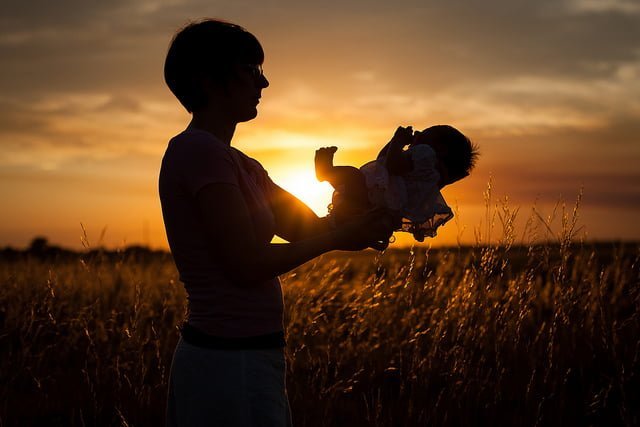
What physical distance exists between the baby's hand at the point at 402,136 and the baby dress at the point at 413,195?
102 millimetres

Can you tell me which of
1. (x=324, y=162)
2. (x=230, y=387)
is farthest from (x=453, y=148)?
(x=230, y=387)

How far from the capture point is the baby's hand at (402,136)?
8.15ft

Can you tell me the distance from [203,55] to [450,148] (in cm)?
131

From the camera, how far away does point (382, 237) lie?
6.46 feet

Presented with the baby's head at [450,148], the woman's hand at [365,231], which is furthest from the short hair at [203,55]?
the baby's head at [450,148]

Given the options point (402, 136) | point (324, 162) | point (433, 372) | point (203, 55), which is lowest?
point (433, 372)

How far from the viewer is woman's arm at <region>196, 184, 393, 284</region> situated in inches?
67.1

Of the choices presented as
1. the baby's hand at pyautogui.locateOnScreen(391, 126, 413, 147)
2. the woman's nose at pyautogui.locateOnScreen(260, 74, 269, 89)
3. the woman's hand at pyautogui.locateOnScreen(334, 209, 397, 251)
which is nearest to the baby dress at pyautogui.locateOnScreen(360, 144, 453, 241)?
the baby's hand at pyautogui.locateOnScreen(391, 126, 413, 147)

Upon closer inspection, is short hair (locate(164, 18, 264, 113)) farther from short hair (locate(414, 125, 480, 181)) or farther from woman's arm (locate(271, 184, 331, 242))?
short hair (locate(414, 125, 480, 181))

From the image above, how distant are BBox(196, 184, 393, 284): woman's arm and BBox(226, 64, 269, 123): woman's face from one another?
0.32 metres

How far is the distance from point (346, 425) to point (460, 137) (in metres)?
2.18

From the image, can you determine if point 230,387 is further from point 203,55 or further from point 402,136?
point 402,136

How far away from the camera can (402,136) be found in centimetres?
249

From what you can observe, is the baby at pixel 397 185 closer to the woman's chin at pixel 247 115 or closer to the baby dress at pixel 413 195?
the baby dress at pixel 413 195
